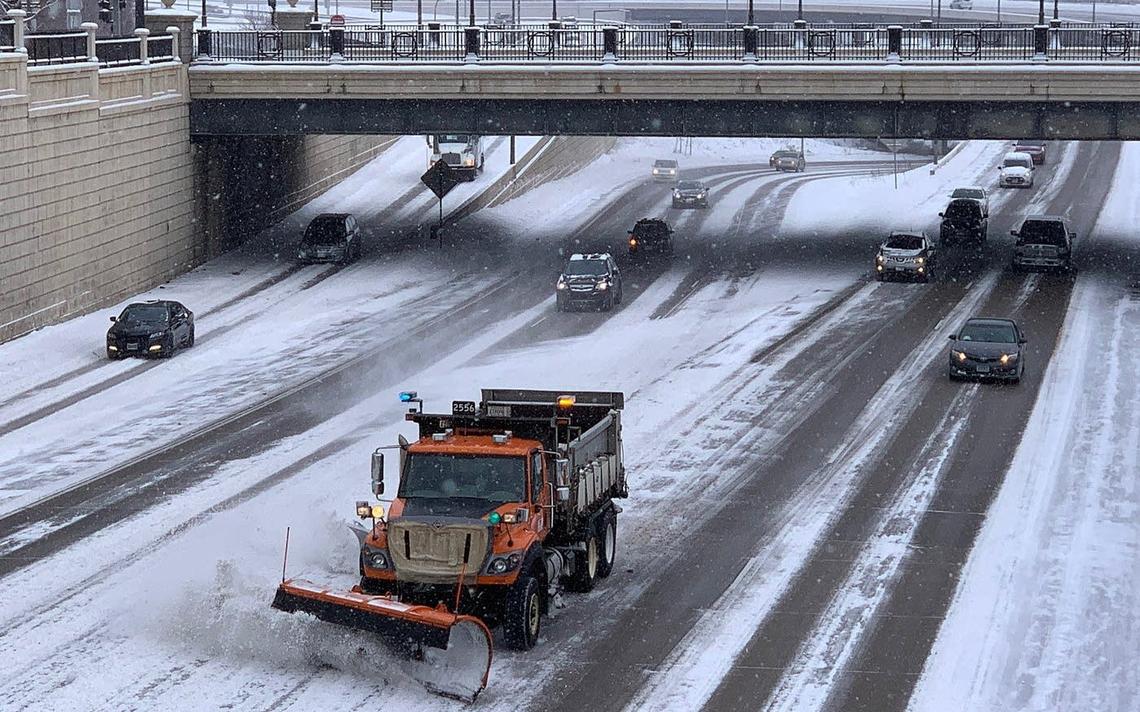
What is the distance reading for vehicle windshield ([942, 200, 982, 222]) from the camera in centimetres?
6106

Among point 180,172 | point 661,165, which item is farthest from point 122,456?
point 661,165

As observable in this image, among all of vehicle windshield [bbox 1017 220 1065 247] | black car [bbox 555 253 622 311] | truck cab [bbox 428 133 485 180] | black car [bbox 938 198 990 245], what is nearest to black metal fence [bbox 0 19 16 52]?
black car [bbox 555 253 622 311]

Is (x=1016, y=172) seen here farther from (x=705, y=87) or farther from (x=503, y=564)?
(x=503, y=564)

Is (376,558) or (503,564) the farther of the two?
(376,558)

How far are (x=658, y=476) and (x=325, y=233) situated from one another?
30.1m

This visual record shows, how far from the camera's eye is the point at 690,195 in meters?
72.3

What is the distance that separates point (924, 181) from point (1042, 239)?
27.0 metres

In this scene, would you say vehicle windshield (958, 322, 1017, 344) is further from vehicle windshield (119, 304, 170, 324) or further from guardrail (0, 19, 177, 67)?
guardrail (0, 19, 177, 67)

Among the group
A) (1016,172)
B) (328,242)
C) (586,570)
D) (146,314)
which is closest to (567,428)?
(586,570)

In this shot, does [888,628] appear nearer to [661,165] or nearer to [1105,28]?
[1105,28]

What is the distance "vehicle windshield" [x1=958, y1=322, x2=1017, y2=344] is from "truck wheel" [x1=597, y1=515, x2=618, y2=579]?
18269 millimetres

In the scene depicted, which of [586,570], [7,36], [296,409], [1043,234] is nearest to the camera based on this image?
[586,570]

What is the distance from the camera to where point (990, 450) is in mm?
31547

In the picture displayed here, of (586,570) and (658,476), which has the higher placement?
(586,570)
